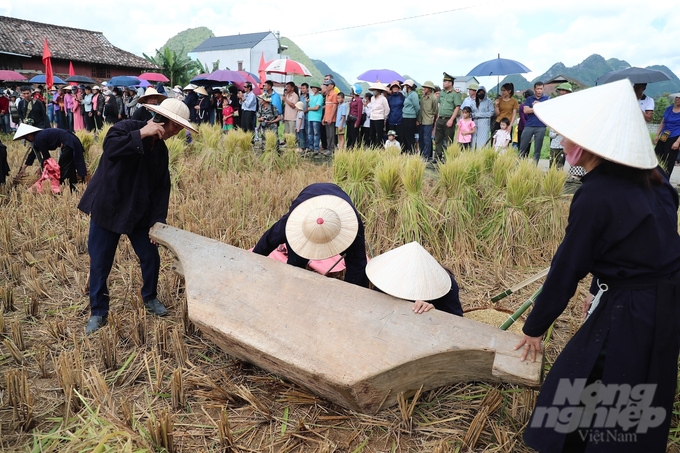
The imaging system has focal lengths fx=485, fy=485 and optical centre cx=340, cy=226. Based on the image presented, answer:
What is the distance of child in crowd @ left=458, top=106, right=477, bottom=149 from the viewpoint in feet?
23.2

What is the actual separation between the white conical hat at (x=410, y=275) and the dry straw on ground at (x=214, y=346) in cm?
45

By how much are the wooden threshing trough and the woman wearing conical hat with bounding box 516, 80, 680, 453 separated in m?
0.19

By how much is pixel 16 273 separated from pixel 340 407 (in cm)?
297

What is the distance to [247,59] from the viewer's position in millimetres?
45625

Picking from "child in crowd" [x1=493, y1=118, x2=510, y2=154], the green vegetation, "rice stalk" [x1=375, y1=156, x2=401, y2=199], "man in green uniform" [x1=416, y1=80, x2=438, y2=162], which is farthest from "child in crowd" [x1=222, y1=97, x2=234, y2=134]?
the green vegetation

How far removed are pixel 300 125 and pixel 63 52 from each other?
23.7 metres

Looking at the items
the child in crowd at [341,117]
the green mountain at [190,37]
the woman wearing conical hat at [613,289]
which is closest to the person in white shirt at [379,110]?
the child in crowd at [341,117]

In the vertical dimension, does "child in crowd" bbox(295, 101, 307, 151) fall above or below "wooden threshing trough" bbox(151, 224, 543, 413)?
above

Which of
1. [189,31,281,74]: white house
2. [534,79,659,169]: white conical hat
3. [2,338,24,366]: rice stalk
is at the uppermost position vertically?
[189,31,281,74]: white house

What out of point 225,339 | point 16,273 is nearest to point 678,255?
point 225,339

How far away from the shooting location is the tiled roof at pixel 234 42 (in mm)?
46719

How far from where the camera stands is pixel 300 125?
907 centimetres

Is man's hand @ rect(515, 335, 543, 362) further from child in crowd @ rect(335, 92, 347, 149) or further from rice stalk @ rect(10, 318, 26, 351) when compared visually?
child in crowd @ rect(335, 92, 347, 149)

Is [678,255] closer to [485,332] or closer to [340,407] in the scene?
[485,332]
